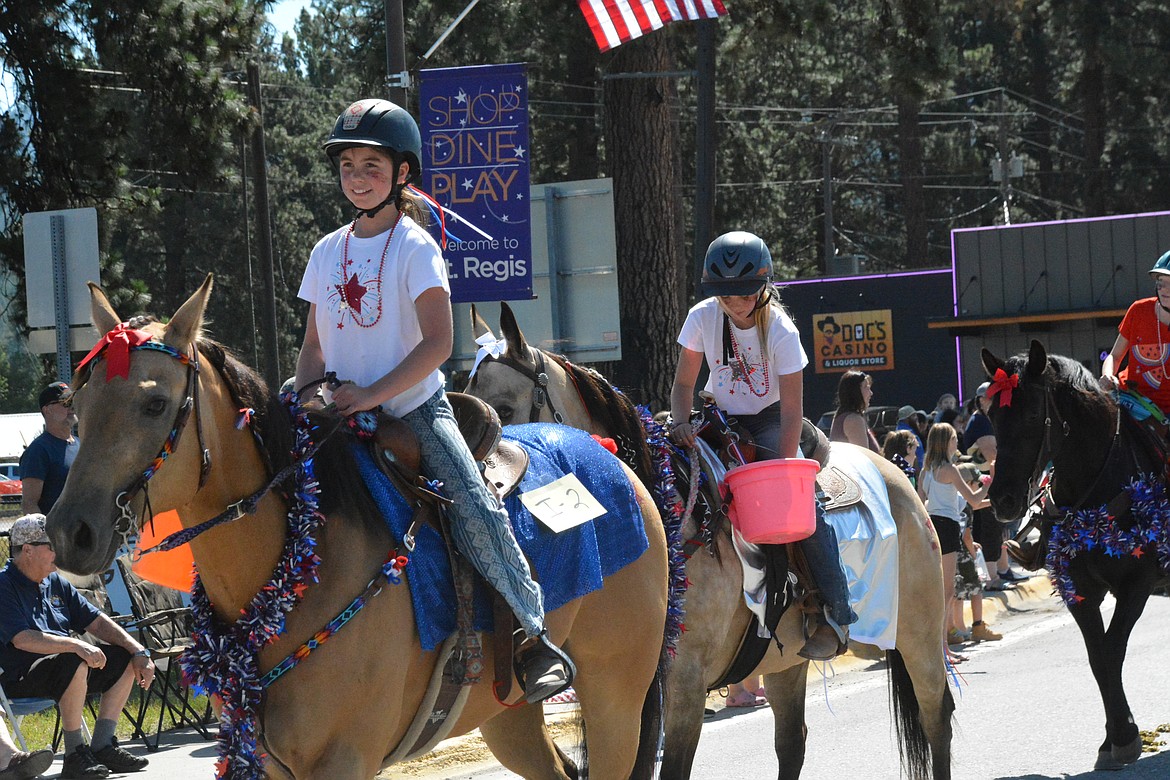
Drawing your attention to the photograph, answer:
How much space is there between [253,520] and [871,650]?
4882 mm

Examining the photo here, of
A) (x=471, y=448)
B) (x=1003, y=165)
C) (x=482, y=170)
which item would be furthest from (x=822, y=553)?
(x=1003, y=165)

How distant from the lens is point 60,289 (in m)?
9.09

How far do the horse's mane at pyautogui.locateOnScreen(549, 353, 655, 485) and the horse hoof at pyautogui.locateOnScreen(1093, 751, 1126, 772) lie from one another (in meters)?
3.64

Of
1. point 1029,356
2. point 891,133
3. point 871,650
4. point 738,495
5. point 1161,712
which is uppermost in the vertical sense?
point 891,133

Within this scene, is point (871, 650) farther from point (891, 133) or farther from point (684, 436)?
point (891, 133)

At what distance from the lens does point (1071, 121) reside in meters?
52.5

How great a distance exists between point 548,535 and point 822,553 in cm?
217

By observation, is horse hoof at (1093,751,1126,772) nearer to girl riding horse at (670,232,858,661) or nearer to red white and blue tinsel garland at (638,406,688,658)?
girl riding horse at (670,232,858,661)

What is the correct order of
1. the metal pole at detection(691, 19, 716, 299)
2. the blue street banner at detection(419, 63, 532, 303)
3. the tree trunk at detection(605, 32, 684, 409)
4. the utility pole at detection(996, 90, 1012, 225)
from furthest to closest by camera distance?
1. the utility pole at detection(996, 90, 1012, 225)
2. the metal pole at detection(691, 19, 716, 299)
3. the tree trunk at detection(605, 32, 684, 409)
4. the blue street banner at detection(419, 63, 532, 303)

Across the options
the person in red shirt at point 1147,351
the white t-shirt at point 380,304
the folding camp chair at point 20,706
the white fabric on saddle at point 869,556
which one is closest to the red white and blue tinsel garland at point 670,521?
the white fabric on saddle at point 869,556

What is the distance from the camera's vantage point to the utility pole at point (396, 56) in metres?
11.4

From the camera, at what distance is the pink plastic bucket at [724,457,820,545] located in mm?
5895

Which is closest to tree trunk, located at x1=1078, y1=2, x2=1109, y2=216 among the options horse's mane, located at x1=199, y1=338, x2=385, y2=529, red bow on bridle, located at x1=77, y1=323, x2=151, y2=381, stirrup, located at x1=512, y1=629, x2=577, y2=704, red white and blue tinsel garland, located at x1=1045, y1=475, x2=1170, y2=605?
red white and blue tinsel garland, located at x1=1045, y1=475, x2=1170, y2=605

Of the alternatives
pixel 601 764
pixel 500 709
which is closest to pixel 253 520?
pixel 500 709
